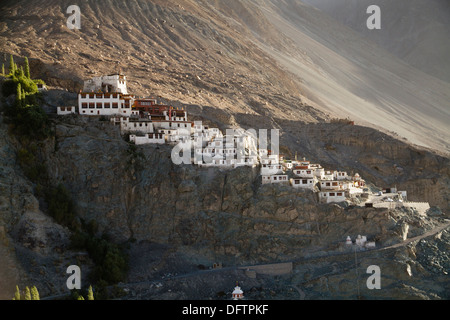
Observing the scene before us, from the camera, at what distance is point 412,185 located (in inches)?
3772

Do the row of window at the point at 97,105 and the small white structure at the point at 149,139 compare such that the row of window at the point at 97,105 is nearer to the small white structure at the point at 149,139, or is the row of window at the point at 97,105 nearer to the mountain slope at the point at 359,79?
the small white structure at the point at 149,139

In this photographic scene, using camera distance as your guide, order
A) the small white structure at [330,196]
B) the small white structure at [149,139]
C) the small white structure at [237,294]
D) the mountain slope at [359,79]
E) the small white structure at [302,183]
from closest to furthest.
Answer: the small white structure at [237,294] → the small white structure at [302,183] → the small white structure at [330,196] → the small white structure at [149,139] → the mountain slope at [359,79]

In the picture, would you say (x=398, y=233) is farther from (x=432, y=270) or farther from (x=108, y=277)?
(x=108, y=277)

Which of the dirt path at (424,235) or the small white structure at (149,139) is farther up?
the small white structure at (149,139)

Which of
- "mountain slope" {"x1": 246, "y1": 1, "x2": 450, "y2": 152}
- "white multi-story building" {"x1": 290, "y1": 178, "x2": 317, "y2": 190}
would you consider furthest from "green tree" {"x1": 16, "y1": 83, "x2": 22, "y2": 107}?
"mountain slope" {"x1": 246, "y1": 1, "x2": 450, "y2": 152}

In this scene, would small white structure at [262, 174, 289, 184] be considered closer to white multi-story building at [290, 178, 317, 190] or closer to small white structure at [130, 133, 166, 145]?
white multi-story building at [290, 178, 317, 190]

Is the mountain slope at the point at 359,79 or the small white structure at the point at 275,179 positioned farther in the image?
the mountain slope at the point at 359,79

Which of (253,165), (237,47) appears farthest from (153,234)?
(237,47)

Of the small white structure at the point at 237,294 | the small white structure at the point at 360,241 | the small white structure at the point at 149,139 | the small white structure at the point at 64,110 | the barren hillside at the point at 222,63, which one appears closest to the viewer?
the small white structure at the point at 237,294

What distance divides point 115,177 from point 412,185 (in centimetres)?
4094

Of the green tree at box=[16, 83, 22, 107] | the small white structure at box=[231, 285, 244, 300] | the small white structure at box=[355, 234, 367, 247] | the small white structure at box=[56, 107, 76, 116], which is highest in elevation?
the green tree at box=[16, 83, 22, 107]

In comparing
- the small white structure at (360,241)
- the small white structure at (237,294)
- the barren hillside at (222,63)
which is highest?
the barren hillside at (222,63)

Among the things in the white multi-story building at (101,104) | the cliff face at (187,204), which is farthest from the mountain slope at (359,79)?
the white multi-story building at (101,104)

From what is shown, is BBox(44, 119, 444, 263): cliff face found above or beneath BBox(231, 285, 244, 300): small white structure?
above
